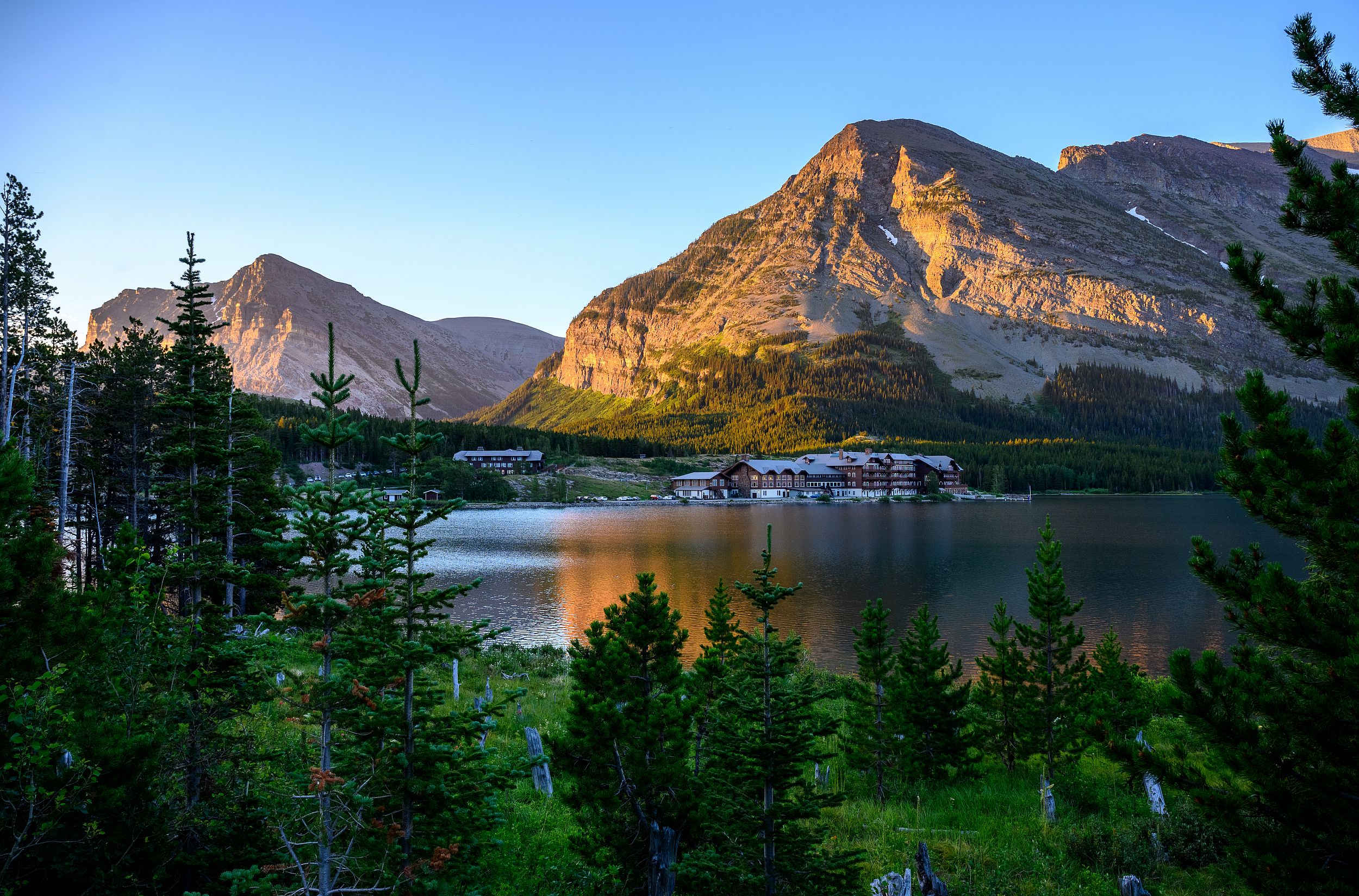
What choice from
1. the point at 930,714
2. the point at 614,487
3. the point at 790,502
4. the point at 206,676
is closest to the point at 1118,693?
the point at 930,714

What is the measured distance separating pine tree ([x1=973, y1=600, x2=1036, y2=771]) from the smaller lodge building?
6340 inches

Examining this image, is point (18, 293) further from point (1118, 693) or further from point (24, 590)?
point (1118, 693)

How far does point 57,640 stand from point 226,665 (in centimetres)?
213

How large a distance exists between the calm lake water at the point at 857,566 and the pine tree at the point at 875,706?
8574mm

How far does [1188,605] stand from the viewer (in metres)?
45.6

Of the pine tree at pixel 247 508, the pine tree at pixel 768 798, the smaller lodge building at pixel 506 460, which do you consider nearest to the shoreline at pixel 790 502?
the smaller lodge building at pixel 506 460

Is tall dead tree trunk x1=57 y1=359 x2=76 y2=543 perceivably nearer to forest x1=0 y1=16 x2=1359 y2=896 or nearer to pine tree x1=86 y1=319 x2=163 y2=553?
pine tree x1=86 y1=319 x2=163 y2=553

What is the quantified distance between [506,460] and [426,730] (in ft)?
566

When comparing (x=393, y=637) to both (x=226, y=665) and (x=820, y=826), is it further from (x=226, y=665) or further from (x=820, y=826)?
(x=820, y=826)

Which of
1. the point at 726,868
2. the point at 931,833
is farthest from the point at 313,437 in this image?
the point at 931,833

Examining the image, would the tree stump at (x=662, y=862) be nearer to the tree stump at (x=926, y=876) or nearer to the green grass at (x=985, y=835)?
the green grass at (x=985, y=835)

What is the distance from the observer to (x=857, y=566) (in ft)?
207

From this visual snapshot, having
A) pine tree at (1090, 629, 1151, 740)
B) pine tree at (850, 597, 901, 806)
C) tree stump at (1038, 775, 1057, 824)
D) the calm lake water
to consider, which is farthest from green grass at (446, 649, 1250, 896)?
the calm lake water

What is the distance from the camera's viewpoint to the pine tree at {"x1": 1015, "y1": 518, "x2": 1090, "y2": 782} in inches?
641
